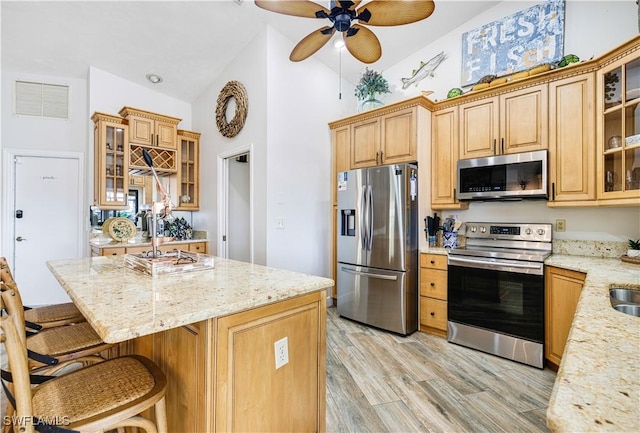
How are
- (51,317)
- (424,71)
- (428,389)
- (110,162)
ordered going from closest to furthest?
(51,317), (428,389), (424,71), (110,162)

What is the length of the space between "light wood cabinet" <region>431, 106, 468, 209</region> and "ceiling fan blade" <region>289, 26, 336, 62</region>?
1.55m

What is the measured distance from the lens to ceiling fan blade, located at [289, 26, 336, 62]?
2.16 metres

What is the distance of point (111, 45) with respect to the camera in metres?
3.63

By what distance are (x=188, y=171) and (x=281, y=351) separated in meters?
3.99

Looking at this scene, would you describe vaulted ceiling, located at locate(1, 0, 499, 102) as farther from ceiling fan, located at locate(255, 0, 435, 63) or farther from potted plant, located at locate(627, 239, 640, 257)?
potted plant, located at locate(627, 239, 640, 257)

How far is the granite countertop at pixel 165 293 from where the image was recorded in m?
0.91

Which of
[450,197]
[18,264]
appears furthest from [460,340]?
[18,264]

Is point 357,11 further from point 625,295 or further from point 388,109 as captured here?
point 625,295

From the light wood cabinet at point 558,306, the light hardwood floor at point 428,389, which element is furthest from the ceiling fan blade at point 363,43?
the light hardwood floor at point 428,389

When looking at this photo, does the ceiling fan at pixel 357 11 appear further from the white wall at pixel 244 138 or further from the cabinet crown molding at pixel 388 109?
the white wall at pixel 244 138

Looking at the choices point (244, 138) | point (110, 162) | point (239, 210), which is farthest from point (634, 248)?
point (110, 162)

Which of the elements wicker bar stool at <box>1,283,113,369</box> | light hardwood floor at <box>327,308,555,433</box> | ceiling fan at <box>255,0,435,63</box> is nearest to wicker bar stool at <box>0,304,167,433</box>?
wicker bar stool at <box>1,283,113,369</box>

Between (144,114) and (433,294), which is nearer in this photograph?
(433,294)

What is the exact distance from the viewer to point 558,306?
2246 millimetres
